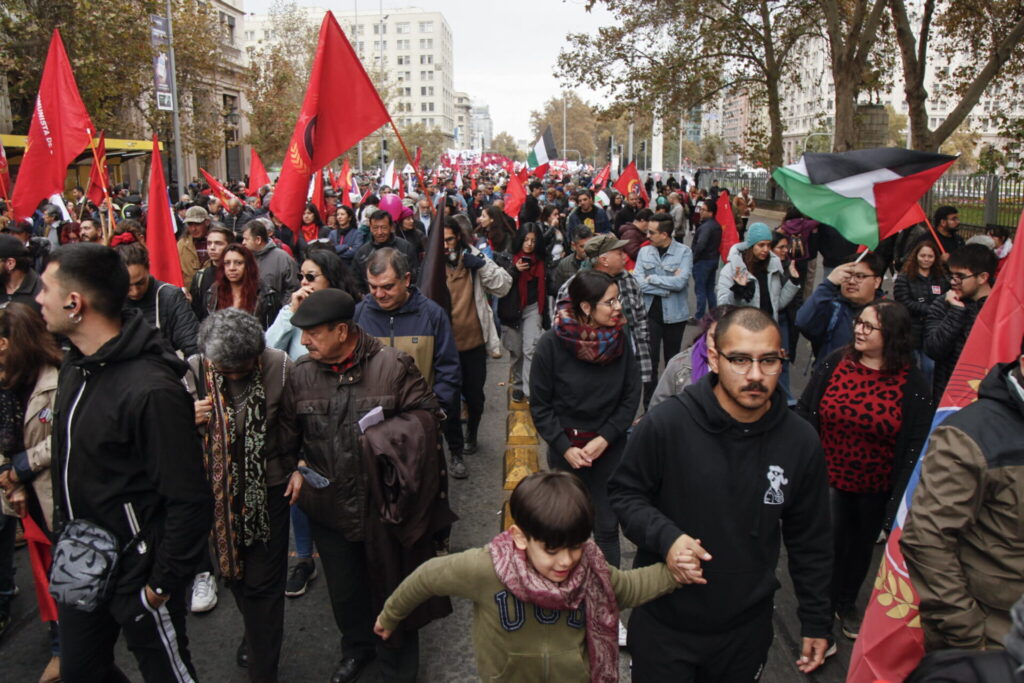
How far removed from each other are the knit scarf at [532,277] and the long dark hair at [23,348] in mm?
4385

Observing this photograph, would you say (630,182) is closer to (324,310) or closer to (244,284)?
(244,284)

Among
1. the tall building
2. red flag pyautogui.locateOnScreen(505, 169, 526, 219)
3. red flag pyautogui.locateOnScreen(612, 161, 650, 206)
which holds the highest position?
the tall building

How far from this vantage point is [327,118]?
19.0ft

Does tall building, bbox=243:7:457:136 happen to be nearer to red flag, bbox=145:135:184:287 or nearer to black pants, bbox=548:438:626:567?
red flag, bbox=145:135:184:287

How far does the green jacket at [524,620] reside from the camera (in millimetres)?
2373

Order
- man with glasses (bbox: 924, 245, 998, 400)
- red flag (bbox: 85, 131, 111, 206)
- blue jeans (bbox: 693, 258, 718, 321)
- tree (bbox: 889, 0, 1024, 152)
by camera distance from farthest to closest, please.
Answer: tree (bbox: 889, 0, 1024, 152) < blue jeans (bbox: 693, 258, 718, 321) < red flag (bbox: 85, 131, 111, 206) < man with glasses (bbox: 924, 245, 998, 400)

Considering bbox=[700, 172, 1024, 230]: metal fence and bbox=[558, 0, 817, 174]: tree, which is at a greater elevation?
bbox=[558, 0, 817, 174]: tree

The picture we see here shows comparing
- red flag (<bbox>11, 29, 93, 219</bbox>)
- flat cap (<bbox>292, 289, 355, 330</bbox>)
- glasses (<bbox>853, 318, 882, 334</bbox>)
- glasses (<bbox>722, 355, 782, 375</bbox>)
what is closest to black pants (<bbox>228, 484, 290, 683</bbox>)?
flat cap (<bbox>292, 289, 355, 330</bbox>)

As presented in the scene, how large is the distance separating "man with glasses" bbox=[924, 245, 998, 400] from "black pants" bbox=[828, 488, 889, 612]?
1.17 meters

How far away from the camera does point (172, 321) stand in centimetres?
482

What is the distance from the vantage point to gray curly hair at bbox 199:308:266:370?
3127 mm

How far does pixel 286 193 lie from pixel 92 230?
13.7 feet

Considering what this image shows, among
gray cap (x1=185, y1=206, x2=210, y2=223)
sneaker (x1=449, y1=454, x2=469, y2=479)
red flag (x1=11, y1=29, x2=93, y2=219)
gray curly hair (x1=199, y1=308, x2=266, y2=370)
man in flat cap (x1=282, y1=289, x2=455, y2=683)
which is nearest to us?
gray curly hair (x1=199, y1=308, x2=266, y2=370)

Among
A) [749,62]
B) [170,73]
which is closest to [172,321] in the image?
[170,73]
